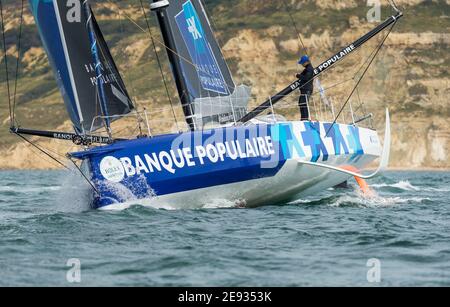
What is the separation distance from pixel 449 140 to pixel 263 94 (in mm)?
12881

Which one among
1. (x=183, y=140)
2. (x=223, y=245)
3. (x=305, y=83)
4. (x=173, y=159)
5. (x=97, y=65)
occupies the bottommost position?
(x=223, y=245)

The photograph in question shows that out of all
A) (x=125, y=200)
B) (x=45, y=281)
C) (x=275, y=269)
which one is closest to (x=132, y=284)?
(x=45, y=281)

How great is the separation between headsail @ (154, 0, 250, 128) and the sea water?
2.16 meters

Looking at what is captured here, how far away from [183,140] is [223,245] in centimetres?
451

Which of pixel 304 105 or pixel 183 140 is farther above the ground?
pixel 304 105

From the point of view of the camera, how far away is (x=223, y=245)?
45.4 ft

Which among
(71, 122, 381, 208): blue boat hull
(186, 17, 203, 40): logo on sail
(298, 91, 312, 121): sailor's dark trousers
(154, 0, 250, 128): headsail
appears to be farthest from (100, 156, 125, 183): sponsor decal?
(186, 17, 203, 40): logo on sail

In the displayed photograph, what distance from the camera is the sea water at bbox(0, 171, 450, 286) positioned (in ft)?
37.4

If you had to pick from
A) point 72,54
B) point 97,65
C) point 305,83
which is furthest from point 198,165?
point 305,83

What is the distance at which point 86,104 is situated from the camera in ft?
62.4

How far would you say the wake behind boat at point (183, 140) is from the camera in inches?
709

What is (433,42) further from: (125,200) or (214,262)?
(214,262)

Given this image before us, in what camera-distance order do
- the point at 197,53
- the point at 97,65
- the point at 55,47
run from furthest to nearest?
the point at 197,53 → the point at 97,65 → the point at 55,47

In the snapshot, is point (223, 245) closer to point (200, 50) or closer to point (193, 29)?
point (200, 50)
